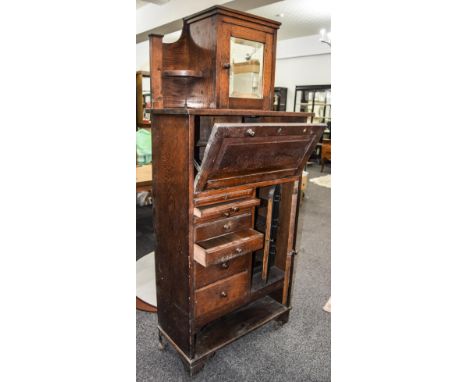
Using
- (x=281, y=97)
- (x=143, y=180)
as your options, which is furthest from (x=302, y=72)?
(x=143, y=180)

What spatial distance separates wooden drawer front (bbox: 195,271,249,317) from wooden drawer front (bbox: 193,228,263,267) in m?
0.21

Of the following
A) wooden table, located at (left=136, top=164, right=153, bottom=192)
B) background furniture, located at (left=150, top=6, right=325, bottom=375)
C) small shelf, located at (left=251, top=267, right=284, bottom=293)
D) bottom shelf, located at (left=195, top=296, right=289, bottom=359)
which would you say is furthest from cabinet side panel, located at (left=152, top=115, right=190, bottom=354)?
wooden table, located at (left=136, top=164, right=153, bottom=192)

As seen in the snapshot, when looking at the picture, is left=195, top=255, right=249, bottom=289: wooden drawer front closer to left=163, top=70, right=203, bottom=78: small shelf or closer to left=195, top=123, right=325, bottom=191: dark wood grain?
left=195, top=123, right=325, bottom=191: dark wood grain

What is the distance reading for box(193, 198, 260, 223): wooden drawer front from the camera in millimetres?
1444

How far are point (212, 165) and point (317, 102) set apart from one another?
7876 mm

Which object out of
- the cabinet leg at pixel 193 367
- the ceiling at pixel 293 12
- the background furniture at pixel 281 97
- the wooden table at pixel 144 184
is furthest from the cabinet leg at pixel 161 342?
the background furniture at pixel 281 97

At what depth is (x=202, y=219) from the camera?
1494 millimetres

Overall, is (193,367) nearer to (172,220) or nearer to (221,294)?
(221,294)

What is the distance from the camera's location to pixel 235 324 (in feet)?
6.10

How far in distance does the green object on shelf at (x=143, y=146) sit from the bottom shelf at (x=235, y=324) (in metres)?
1.77

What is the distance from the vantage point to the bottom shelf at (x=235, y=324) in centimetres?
170
